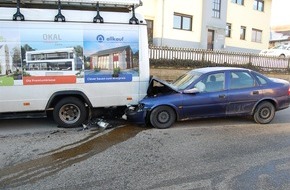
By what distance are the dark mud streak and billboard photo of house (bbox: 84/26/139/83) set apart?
1.47 meters

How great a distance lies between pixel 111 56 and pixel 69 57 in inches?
38.4

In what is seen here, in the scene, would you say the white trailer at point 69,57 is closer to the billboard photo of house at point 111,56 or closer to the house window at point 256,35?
the billboard photo of house at point 111,56

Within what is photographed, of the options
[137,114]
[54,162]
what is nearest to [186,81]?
[137,114]

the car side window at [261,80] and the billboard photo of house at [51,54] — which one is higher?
the billboard photo of house at [51,54]

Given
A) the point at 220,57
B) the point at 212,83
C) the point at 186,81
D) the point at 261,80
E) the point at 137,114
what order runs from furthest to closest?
the point at 220,57, the point at 186,81, the point at 261,80, the point at 212,83, the point at 137,114

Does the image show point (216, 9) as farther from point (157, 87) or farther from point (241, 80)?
point (157, 87)

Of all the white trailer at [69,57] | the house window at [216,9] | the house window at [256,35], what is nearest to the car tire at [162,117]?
the white trailer at [69,57]

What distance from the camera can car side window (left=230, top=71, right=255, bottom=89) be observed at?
23.6ft

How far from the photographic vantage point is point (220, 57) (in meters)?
17.5

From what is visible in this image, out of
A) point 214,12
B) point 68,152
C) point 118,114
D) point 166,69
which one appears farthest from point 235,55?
point 68,152

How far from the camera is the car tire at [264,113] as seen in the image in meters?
7.30

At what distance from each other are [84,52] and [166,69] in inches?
340

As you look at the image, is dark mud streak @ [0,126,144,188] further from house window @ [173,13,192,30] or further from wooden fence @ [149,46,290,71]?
house window @ [173,13,192,30]

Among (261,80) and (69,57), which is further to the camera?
(261,80)
